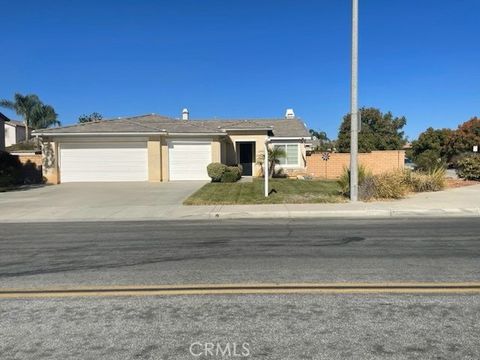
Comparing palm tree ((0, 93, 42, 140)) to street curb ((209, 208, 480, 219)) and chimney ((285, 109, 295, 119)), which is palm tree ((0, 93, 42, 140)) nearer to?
chimney ((285, 109, 295, 119))

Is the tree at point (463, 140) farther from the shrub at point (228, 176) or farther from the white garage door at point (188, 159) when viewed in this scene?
the shrub at point (228, 176)

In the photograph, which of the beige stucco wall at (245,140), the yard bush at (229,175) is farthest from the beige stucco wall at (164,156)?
the beige stucco wall at (245,140)

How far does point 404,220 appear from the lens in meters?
12.2

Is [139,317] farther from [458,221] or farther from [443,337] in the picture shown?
[458,221]

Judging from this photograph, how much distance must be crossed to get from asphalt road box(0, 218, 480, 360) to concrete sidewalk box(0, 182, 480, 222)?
4048 millimetres

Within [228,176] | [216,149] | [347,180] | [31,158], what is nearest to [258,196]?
[347,180]

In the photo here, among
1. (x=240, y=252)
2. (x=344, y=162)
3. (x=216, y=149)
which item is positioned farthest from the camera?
(x=344, y=162)

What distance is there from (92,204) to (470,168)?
19.4 m

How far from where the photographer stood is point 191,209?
14.5 meters

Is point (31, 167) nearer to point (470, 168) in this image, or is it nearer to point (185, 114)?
point (185, 114)

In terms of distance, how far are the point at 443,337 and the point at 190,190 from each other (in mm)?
17335

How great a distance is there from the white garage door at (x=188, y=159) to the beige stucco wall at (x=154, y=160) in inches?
29.9

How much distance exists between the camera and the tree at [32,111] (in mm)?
57500

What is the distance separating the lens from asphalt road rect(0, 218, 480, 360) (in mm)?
3986
